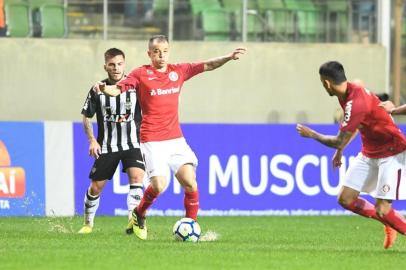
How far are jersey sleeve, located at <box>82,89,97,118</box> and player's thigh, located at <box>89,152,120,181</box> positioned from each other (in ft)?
1.78

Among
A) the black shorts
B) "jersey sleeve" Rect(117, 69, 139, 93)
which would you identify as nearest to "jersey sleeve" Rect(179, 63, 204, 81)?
"jersey sleeve" Rect(117, 69, 139, 93)

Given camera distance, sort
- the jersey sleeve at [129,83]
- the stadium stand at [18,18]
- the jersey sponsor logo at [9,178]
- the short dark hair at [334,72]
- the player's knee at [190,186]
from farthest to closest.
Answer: the stadium stand at [18,18] → the jersey sponsor logo at [9,178] → the player's knee at [190,186] → the jersey sleeve at [129,83] → the short dark hair at [334,72]

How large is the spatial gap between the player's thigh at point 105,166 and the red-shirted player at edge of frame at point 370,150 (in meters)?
3.41

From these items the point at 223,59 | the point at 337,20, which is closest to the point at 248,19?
the point at 337,20

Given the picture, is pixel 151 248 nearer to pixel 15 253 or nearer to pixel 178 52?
pixel 15 253

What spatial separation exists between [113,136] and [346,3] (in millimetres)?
12096

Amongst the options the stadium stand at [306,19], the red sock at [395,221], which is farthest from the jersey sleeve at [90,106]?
the stadium stand at [306,19]

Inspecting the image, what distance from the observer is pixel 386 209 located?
11727mm

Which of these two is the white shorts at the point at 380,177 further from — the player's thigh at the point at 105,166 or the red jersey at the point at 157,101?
the player's thigh at the point at 105,166

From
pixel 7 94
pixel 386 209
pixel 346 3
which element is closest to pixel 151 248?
pixel 386 209

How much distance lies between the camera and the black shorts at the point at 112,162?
14.4 metres

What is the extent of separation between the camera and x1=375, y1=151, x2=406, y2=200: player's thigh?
458 inches

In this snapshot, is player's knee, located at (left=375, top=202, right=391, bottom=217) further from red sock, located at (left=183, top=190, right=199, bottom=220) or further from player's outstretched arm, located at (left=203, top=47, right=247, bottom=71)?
player's outstretched arm, located at (left=203, top=47, right=247, bottom=71)

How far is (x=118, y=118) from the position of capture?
14.5 m
